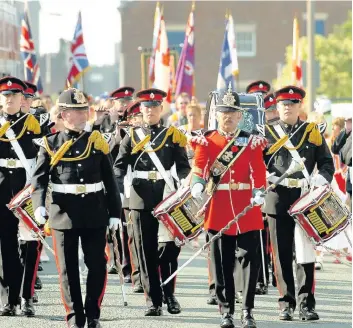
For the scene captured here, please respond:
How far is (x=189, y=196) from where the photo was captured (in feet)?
38.4

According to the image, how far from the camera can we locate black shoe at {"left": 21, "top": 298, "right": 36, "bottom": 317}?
37.5ft

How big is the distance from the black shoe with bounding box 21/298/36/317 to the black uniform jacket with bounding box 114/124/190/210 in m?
1.32

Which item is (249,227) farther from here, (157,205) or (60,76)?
(60,76)

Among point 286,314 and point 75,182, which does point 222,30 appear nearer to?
point 286,314

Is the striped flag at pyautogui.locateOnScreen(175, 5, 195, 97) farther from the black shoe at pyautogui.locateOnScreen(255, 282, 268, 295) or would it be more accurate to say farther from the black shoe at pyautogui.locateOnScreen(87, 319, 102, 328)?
the black shoe at pyautogui.locateOnScreen(87, 319, 102, 328)

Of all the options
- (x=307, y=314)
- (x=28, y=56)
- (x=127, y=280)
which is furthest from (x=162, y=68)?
(x=307, y=314)

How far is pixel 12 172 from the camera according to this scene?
11.6 m

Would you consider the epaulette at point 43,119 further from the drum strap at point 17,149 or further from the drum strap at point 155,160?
the drum strap at point 155,160

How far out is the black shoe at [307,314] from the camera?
11250 mm

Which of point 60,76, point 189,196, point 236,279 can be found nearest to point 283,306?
point 236,279

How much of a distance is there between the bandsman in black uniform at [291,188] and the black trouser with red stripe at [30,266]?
2.19 metres

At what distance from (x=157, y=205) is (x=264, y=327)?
5.27 feet

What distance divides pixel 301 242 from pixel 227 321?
1300 mm

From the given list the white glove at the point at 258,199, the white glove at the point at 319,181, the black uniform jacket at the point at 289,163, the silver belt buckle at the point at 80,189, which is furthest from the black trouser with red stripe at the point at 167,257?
the silver belt buckle at the point at 80,189
